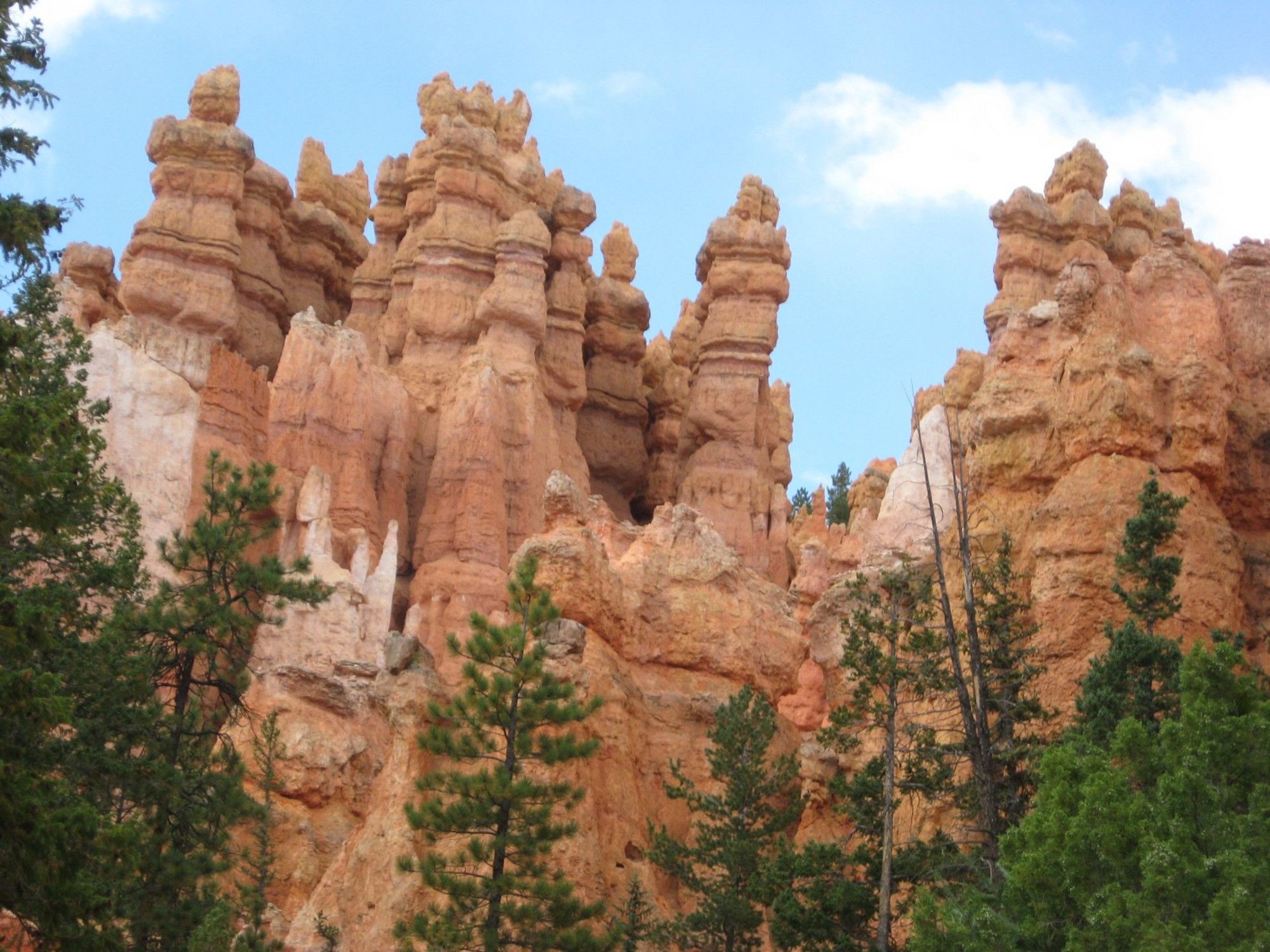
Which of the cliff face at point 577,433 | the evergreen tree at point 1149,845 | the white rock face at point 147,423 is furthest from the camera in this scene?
the white rock face at point 147,423

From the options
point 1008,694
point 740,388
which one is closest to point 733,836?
point 1008,694

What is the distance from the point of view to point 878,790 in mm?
30891

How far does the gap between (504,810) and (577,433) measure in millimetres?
41510

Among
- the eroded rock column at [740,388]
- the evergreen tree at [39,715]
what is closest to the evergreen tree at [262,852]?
the evergreen tree at [39,715]

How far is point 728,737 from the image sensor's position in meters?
34.4

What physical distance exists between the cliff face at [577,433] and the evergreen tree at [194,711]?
3.92 metres

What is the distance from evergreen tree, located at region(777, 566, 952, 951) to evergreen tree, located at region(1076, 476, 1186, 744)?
229 centimetres

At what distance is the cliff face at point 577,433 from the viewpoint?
34969mm

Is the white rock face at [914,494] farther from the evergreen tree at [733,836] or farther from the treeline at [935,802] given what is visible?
the treeline at [935,802]

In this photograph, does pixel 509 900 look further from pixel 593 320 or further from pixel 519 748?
pixel 593 320

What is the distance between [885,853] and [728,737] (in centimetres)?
552

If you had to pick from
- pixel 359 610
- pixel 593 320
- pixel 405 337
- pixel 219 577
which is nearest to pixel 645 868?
pixel 219 577

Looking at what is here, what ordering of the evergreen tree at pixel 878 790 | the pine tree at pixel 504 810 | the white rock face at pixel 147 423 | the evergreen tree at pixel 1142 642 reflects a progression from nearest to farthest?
the evergreen tree at pixel 1142 642, the pine tree at pixel 504 810, the evergreen tree at pixel 878 790, the white rock face at pixel 147 423

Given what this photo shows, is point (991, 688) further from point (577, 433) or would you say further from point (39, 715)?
point (577, 433)
